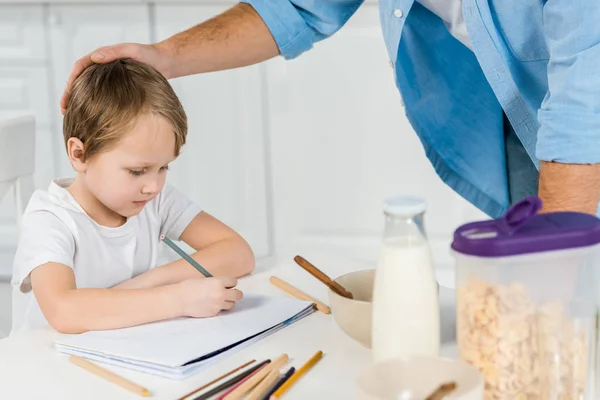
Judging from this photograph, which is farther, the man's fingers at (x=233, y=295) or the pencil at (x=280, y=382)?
the man's fingers at (x=233, y=295)

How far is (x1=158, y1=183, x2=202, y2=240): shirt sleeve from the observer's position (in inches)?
61.1

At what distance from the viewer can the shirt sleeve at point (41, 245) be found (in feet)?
4.25

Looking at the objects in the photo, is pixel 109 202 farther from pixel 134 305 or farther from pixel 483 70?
pixel 483 70

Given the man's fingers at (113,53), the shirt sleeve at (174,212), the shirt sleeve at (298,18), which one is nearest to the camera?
the man's fingers at (113,53)

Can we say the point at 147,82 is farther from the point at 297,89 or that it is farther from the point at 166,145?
the point at 297,89

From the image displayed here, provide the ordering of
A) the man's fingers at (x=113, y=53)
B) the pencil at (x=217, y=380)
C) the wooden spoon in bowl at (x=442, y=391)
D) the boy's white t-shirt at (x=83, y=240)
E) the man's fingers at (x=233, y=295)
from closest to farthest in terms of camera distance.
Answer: the wooden spoon in bowl at (x=442, y=391) < the pencil at (x=217, y=380) < the man's fingers at (x=233, y=295) < the boy's white t-shirt at (x=83, y=240) < the man's fingers at (x=113, y=53)

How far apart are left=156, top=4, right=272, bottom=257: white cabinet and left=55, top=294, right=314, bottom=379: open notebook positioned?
5.71 feet

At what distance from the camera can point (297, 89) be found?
2.90 meters

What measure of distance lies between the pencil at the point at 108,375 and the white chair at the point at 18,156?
0.55 m

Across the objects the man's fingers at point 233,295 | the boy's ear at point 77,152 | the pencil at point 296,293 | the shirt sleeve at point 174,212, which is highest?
→ the boy's ear at point 77,152

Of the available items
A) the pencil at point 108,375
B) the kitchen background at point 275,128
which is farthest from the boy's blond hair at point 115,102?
the kitchen background at point 275,128

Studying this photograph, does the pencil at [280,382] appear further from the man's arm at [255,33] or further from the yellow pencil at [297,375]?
the man's arm at [255,33]

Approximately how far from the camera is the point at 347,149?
2.90m

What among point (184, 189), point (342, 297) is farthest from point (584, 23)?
point (184, 189)
